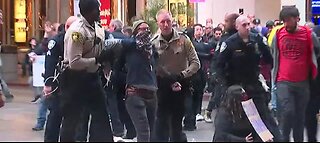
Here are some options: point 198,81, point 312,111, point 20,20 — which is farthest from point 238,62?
point 20,20

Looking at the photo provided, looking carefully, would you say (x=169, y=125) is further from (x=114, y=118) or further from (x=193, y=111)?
(x=193, y=111)

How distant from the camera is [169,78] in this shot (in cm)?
903

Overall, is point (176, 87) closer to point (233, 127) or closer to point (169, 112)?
point (169, 112)

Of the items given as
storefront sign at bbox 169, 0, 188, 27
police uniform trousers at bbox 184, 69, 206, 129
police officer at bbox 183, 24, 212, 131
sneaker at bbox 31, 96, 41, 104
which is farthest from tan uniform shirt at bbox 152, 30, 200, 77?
storefront sign at bbox 169, 0, 188, 27

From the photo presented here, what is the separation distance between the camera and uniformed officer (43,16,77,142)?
909 cm

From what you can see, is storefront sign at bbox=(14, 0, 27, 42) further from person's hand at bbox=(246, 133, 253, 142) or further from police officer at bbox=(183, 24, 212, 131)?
person's hand at bbox=(246, 133, 253, 142)

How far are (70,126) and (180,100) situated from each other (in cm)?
180

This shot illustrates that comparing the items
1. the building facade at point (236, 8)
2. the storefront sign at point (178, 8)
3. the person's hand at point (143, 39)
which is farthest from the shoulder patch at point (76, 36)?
the storefront sign at point (178, 8)

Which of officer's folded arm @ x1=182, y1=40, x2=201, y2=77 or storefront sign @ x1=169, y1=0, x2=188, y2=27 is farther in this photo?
storefront sign @ x1=169, y1=0, x2=188, y2=27

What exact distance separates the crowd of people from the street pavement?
5.68ft

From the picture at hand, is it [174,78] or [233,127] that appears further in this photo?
[174,78]

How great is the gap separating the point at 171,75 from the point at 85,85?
1.65 meters

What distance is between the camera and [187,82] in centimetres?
916

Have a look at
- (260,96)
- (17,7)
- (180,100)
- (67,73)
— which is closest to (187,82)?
(180,100)
